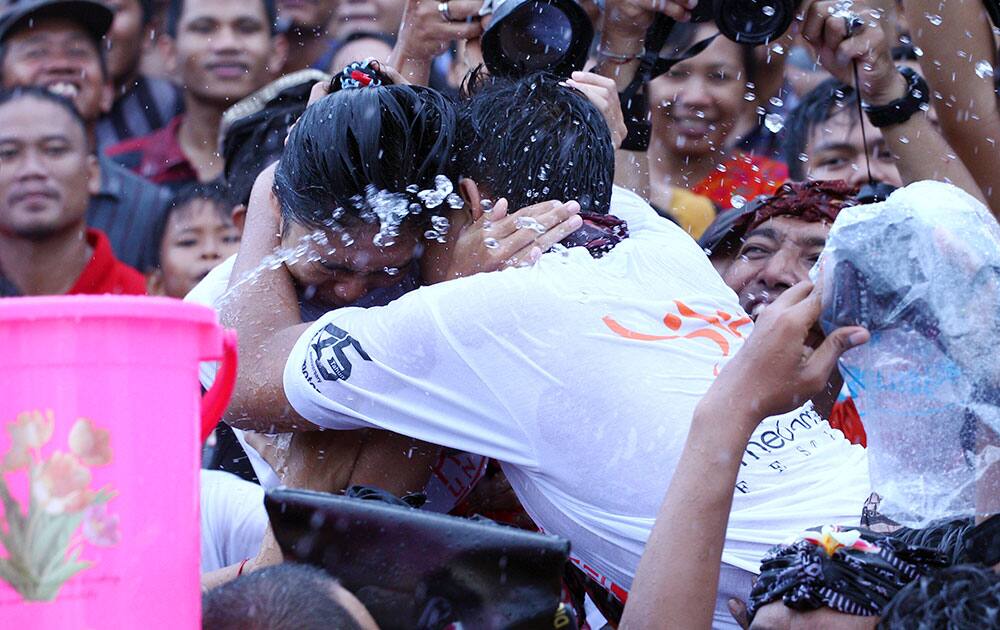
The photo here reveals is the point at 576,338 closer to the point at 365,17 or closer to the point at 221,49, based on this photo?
the point at 221,49

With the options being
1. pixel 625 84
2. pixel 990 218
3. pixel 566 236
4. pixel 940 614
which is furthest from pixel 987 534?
pixel 625 84

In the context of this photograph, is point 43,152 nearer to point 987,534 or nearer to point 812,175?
point 812,175

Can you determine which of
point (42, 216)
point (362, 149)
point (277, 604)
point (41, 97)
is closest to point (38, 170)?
point (42, 216)

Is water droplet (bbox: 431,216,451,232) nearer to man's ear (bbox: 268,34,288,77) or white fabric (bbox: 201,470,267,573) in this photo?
white fabric (bbox: 201,470,267,573)

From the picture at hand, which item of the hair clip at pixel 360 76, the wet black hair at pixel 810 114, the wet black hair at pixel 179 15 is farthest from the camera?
the wet black hair at pixel 179 15

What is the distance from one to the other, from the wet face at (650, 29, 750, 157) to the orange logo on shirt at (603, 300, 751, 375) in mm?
2291

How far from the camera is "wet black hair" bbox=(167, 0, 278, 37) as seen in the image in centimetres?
560

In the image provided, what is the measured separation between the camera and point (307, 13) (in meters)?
5.83

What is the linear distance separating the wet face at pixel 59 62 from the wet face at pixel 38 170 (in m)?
0.25

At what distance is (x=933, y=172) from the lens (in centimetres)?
321

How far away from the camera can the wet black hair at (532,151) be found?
2.64m

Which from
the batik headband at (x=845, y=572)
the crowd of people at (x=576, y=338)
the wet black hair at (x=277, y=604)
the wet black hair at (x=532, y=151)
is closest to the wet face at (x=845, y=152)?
the crowd of people at (x=576, y=338)

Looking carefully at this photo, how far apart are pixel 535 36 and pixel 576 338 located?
101 cm

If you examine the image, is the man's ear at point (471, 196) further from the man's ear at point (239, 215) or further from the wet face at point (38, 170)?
the wet face at point (38, 170)
